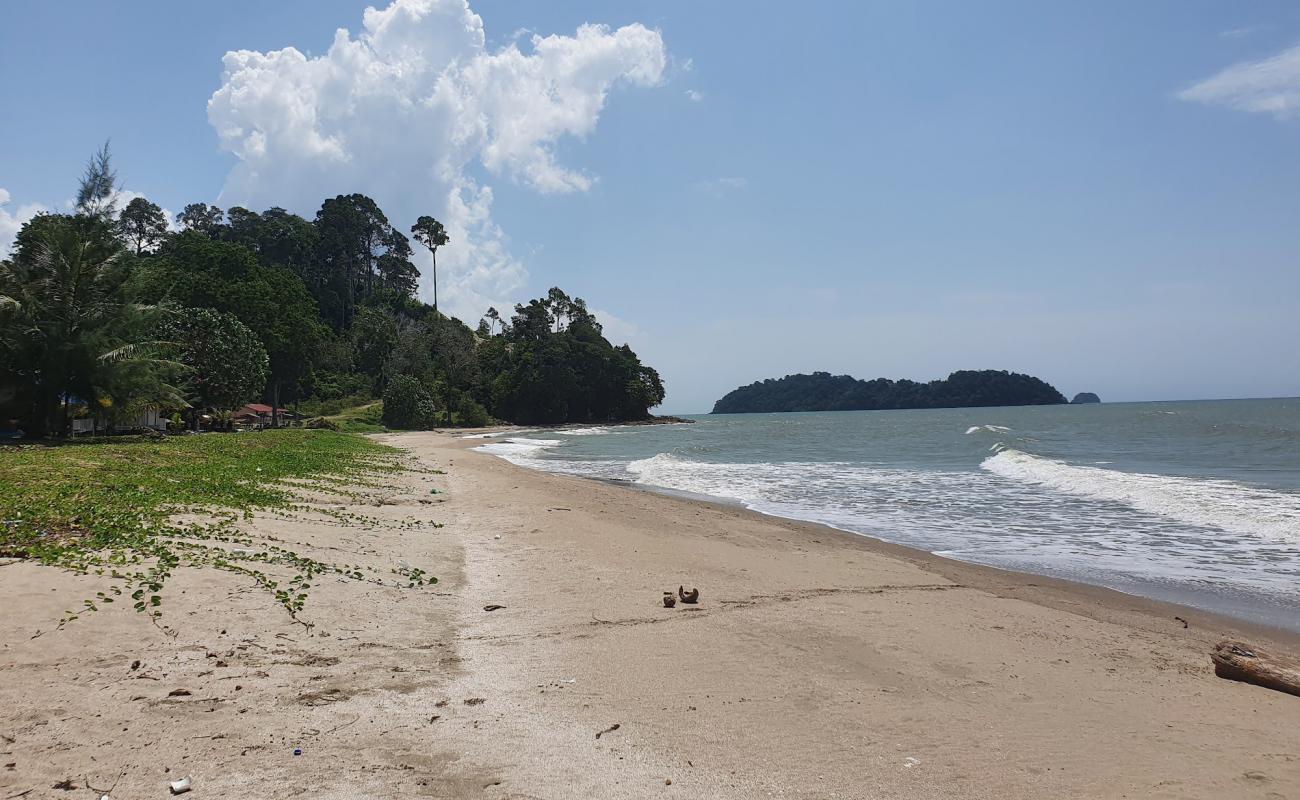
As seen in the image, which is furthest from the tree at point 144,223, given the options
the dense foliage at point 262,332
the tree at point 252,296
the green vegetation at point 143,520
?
the green vegetation at point 143,520

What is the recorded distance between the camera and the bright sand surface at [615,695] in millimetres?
4066

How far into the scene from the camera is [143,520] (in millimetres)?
8758

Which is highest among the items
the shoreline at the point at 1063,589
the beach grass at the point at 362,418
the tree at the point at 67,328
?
the tree at the point at 67,328

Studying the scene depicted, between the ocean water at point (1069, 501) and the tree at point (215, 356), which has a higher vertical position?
the tree at point (215, 356)

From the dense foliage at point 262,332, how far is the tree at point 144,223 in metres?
0.19

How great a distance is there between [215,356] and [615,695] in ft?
142

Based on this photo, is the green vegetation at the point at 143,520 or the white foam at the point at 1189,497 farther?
the white foam at the point at 1189,497

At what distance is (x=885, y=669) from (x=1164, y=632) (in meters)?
4.43

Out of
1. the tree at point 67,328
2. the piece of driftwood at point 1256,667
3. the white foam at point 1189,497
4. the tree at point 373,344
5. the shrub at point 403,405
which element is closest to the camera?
the piece of driftwood at point 1256,667

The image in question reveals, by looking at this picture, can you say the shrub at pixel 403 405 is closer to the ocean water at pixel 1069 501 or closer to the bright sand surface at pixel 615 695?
the ocean water at pixel 1069 501

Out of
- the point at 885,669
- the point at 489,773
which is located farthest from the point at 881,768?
the point at 489,773

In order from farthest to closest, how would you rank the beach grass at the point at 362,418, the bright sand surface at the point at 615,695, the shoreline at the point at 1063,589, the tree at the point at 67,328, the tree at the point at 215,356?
1. the beach grass at the point at 362,418
2. the tree at the point at 215,356
3. the tree at the point at 67,328
4. the shoreline at the point at 1063,589
5. the bright sand surface at the point at 615,695

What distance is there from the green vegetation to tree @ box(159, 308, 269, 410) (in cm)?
2672

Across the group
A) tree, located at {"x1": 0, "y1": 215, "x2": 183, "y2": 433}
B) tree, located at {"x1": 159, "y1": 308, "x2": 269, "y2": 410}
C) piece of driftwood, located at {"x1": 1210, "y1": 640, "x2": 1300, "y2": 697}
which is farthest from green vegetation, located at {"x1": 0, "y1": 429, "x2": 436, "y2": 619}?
tree, located at {"x1": 159, "y1": 308, "x2": 269, "y2": 410}
